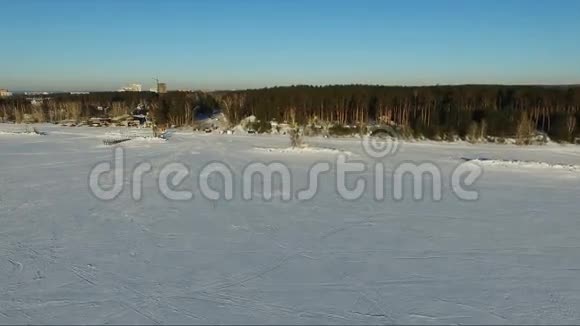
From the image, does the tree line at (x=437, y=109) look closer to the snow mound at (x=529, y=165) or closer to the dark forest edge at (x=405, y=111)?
the dark forest edge at (x=405, y=111)

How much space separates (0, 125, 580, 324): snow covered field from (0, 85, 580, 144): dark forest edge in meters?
15.8

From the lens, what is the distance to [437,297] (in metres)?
6.48

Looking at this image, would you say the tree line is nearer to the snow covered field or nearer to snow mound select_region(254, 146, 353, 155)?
snow mound select_region(254, 146, 353, 155)

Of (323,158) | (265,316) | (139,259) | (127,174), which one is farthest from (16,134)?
(265,316)

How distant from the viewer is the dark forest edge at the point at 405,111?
29375 mm

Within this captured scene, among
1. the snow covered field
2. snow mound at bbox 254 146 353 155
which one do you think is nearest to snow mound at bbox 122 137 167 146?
snow mound at bbox 254 146 353 155

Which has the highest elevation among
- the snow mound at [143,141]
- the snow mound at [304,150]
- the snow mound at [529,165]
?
the snow mound at [143,141]

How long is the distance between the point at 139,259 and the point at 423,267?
486 cm

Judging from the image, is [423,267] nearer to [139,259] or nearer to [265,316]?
[265,316]

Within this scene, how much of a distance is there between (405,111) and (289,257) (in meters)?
29.0

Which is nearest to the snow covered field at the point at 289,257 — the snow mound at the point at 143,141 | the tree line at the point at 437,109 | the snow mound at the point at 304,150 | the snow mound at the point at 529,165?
the snow mound at the point at 529,165

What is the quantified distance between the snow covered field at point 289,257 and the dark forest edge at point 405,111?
51.9 ft

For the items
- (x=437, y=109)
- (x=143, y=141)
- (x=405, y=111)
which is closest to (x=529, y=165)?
(x=437, y=109)

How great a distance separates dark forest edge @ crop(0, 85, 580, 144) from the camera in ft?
96.4
